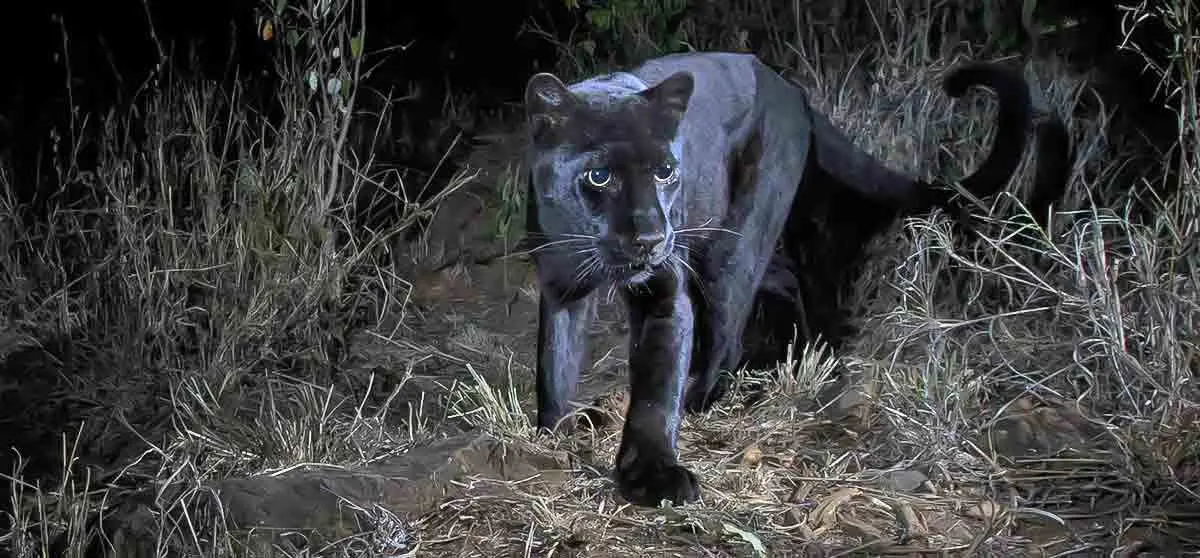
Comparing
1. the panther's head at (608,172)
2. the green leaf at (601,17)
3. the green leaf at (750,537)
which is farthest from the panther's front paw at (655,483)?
the green leaf at (601,17)

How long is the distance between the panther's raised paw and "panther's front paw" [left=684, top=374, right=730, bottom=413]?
2.54 feet

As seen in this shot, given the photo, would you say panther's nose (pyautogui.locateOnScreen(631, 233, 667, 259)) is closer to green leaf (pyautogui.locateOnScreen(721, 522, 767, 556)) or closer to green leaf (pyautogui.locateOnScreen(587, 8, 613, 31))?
green leaf (pyautogui.locateOnScreen(721, 522, 767, 556))

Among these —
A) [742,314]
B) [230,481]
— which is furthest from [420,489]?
[742,314]

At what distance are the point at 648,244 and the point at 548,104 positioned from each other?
0.47 m

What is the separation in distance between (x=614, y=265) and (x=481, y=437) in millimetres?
599

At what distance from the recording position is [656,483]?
3309 millimetres

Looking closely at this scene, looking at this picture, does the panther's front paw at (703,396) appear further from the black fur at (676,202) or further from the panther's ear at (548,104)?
the panther's ear at (548,104)

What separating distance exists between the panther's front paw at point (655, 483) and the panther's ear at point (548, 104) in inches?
33.0

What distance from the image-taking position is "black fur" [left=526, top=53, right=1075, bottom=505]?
3.36 metres

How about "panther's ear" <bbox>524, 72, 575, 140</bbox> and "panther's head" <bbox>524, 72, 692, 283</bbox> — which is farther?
"panther's ear" <bbox>524, 72, 575, 140</bbox>

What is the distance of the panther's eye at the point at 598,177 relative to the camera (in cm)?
335

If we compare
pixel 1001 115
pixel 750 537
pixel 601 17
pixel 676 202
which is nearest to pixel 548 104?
pixel 676 202

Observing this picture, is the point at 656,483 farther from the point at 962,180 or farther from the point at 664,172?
the point at 962,180

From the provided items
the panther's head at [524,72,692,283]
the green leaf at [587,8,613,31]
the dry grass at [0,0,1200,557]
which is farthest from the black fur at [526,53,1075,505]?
the green leaf at [587,8,613,31]
